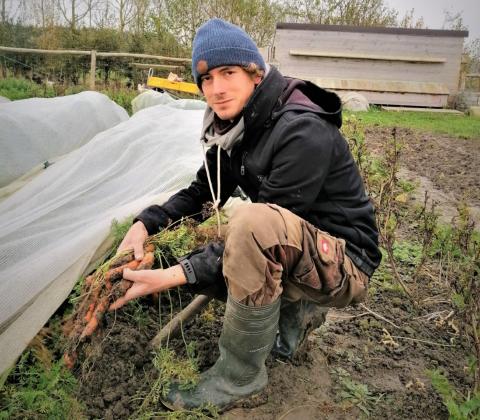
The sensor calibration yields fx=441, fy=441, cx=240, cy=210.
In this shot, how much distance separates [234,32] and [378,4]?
18.4 meters

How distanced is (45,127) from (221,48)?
10.0 feet

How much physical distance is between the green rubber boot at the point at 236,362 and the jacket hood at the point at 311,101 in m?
0.74

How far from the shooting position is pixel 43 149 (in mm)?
4098

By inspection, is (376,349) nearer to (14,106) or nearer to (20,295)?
(20,295)

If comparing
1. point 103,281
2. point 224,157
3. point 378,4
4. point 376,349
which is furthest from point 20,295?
point 378,4

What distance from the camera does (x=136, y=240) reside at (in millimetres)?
2010

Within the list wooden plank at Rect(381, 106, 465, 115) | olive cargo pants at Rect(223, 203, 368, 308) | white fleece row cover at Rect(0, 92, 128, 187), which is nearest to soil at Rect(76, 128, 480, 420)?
olive cargo pants at Rect(223, 203, 368, 308)

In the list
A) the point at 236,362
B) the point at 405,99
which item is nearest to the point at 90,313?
the point at 236,362

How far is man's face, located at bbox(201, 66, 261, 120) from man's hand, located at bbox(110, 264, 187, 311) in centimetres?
69

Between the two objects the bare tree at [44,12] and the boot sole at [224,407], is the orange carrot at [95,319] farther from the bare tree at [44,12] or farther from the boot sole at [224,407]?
the bare tree at [44,12]

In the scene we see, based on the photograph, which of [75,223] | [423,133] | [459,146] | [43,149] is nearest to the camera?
[75,223]

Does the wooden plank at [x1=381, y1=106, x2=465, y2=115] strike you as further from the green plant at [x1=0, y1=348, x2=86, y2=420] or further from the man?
the green plant at [x1=0, y1=348, x2=86, y2=420]

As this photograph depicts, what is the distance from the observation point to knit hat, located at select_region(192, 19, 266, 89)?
1782 mm

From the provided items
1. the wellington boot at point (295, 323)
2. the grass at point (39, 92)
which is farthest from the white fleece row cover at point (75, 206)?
the grass at point (39, 92)
